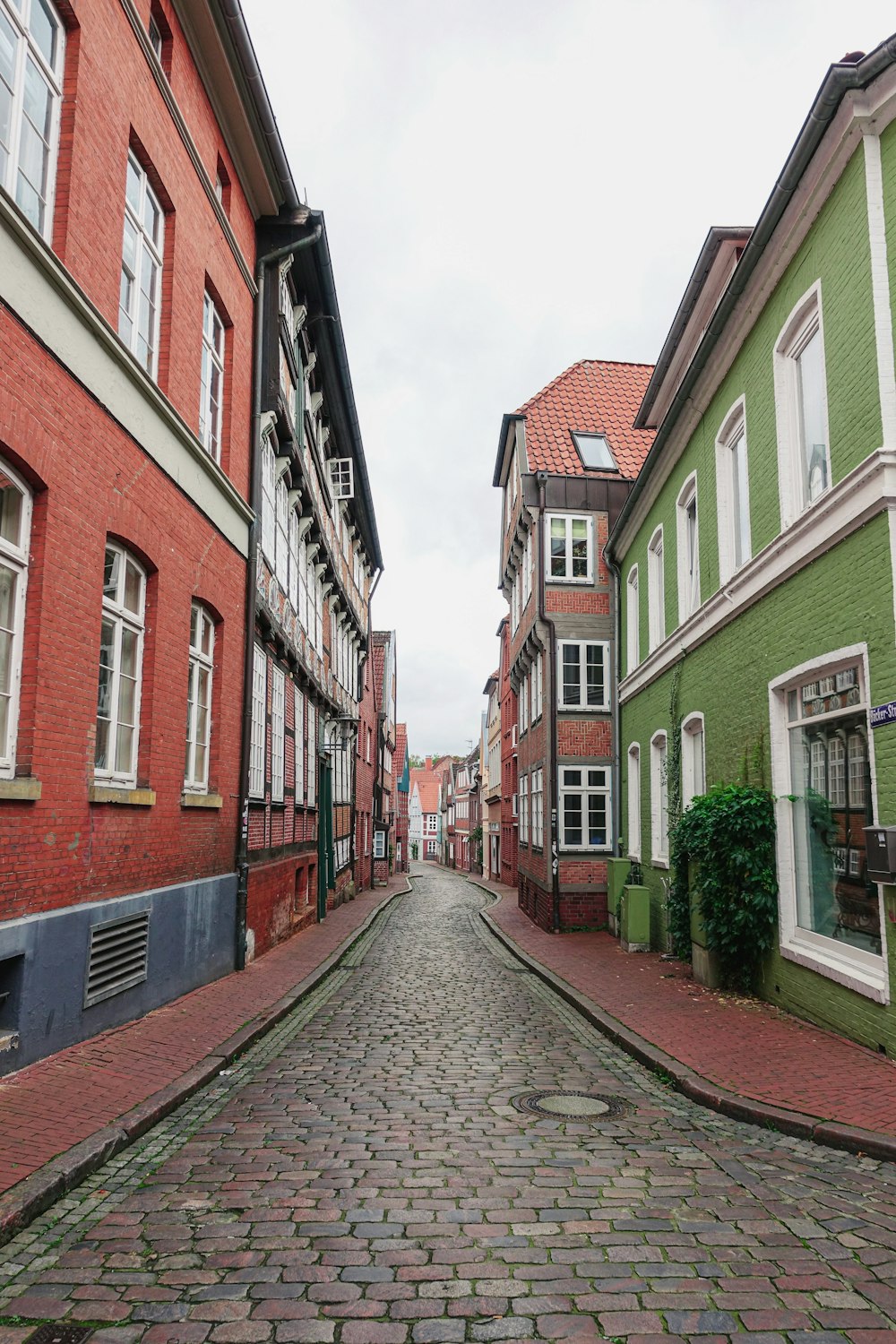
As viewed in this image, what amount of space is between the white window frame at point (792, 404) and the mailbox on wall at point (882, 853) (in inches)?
122

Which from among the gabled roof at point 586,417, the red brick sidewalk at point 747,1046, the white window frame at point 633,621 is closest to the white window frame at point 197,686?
the red brick sidewalk at point 747,1046

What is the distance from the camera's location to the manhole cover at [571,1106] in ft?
20.7

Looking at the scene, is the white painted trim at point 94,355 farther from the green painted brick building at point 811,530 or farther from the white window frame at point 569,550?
the white window frame at point 569,550

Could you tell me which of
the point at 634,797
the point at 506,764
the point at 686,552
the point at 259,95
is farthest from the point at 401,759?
→ the point at 259,95

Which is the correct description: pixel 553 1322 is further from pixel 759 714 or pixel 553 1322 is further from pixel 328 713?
pixel 328 713

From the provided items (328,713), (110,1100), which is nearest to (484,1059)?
(110,1100)

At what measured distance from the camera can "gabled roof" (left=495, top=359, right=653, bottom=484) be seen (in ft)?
74.0

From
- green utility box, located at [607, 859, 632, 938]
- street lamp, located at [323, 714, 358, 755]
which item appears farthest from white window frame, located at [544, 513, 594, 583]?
green utility box, located at [607, 859, 632, 938]

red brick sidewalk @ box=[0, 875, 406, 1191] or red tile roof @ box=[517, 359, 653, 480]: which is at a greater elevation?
red tile roof @ box=[517, 359, 653, 480]

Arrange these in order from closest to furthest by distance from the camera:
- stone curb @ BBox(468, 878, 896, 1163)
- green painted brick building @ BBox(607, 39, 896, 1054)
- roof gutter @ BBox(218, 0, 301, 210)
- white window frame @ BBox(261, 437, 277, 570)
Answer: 1. stone curb @ BBox(468, 878, 896, 1163)
2. green painted brick building @ BBox(607, 39, 896, 1054)
3. roof gutter @ BBox(218, 0, 301, 210)
4. white window frame @ BBox(261, 437, 277, 570)

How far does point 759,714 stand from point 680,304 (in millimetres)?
6379

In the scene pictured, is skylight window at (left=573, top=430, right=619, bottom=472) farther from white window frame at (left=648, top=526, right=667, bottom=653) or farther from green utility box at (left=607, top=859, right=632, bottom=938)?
green utility box at (left=607, top=859, right=632, bottom=938)

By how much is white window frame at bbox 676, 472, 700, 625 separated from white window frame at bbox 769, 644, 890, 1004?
4356 millimetres

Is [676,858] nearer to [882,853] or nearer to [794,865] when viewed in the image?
[794,865]
